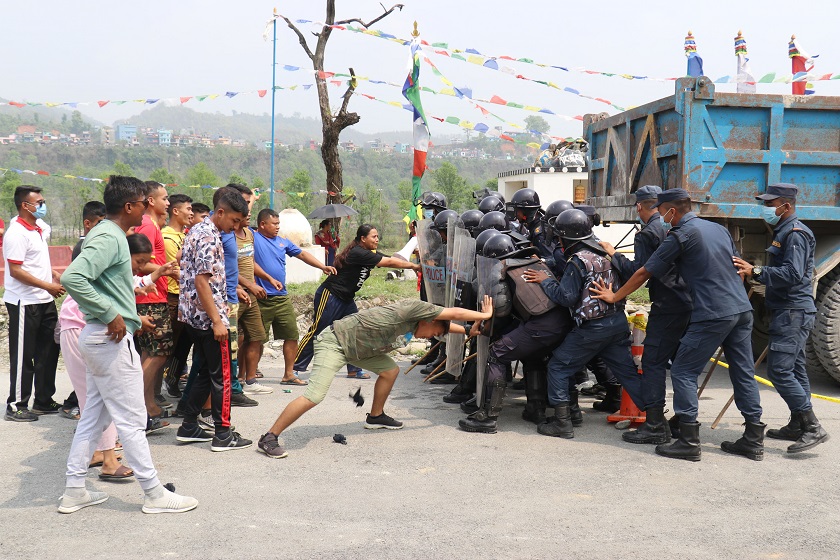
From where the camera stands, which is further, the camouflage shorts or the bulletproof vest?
the camouflage shorts

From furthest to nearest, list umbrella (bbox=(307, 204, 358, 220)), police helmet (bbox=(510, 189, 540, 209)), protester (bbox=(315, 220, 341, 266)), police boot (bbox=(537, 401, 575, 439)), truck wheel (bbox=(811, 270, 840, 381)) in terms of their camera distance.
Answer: protester (bbox=(315, 220, 341, 266))
umbrella (bbox=(307, 204, 358, 220))
police helmet (bbox=(510, 189, 540, 209))
truck wheel (bbox=(811, 270, 840, 381))
police boot (bbox=(537, 401, 575, 439))

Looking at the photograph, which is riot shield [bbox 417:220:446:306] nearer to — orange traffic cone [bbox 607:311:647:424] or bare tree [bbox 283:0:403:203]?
orange traffic cone [bbox 607:311:647:424]

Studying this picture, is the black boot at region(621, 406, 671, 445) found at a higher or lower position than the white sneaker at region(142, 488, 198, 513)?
higher

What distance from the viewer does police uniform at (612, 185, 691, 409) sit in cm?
551

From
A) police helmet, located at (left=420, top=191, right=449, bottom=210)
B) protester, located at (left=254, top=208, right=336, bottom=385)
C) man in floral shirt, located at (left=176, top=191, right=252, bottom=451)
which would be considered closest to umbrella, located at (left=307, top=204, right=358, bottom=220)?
police helmet, located at (left=420, top=191, right=449, bottom=210)

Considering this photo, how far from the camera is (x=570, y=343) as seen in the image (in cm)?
563

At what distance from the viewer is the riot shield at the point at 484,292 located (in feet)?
18.9

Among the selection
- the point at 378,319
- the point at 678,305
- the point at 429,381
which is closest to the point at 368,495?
the point at 378,319

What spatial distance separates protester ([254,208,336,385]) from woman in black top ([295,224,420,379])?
133mm

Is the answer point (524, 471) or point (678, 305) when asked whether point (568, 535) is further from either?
point (678, 305)

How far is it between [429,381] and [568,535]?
12.8 ft

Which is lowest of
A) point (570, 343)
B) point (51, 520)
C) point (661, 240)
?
point (51, 520)

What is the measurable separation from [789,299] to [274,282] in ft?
14.4

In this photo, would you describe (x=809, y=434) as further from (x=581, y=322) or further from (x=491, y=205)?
(x=491, y=205)
